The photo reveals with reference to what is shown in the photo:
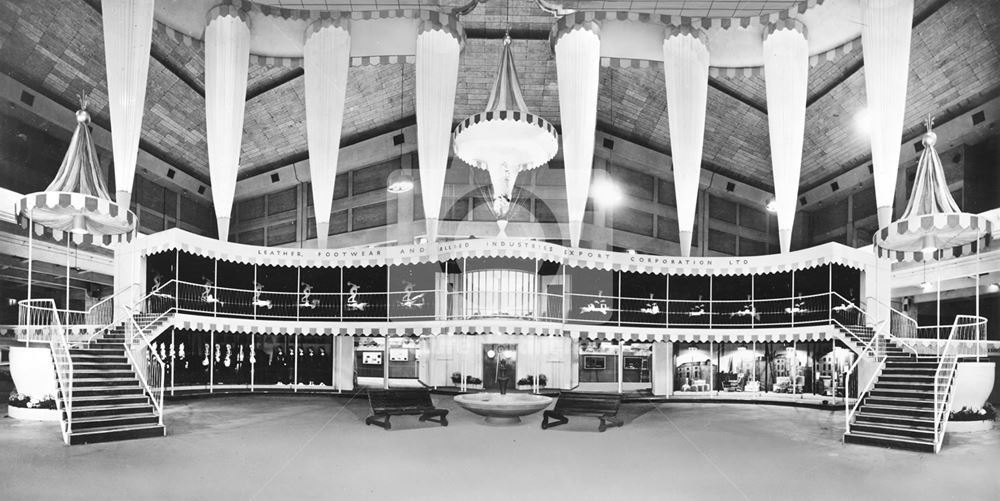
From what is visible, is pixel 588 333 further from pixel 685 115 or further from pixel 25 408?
pixel 25 408

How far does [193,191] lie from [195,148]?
2992 millimetres

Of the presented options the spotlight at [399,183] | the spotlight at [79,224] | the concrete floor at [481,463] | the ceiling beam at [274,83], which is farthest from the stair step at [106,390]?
the spotlight at [399,183]

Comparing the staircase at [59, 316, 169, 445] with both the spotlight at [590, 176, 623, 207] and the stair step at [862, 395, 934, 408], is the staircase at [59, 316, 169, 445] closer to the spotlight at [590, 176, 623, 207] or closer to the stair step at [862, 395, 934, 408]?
the stair step at [862, 395, 934, 408]

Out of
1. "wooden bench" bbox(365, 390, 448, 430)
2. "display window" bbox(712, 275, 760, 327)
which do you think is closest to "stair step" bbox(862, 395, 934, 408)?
"wooden bench" bbox(365, 390, 448, 430)

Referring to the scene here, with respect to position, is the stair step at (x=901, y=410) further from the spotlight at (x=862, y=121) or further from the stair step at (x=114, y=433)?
the stair step at (x=114, y=433)

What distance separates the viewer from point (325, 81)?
2256 cm

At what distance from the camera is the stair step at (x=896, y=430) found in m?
13.2

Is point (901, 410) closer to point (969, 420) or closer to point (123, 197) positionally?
point (969, 420)

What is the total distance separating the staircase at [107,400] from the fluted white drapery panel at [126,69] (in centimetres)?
499

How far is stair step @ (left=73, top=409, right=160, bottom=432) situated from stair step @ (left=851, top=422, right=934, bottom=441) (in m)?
14.1

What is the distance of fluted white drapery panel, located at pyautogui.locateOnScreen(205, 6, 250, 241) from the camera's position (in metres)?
21.1

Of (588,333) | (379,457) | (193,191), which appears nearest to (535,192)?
(588,333)

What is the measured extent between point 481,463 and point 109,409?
7.55 metres

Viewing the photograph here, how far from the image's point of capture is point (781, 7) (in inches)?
862
